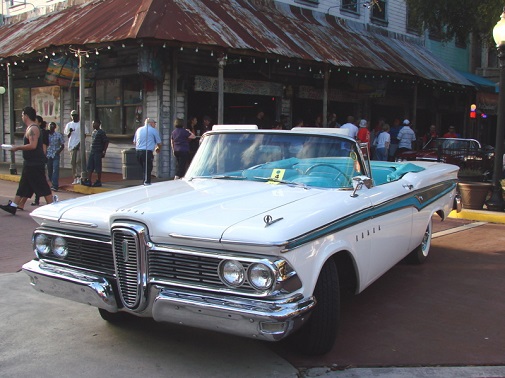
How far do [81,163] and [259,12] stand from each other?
706 cm

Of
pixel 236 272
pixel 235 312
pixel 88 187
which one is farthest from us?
pixel 88 187

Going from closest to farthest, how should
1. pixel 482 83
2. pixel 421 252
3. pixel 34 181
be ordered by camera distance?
1. pixel 421 252
2. pixel 34 181
3. pixel 482 83

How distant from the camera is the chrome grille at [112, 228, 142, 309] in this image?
3.38 metres

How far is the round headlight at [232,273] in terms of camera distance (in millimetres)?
3166

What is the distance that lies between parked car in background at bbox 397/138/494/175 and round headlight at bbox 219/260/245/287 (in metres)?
11.6

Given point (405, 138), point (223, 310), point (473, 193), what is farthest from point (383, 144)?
point (223, 310)

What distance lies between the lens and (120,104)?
1619cm

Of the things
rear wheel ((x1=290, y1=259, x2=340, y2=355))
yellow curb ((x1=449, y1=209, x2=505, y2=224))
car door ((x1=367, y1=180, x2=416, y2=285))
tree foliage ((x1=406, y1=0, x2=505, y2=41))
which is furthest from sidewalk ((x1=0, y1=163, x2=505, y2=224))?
rear wheel ((x1=290, y1=259, x2=340, y2=355))

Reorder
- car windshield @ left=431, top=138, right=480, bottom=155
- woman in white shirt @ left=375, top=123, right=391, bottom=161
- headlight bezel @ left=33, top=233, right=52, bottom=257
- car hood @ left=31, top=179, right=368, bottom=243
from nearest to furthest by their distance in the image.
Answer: car hood @ left=31, top=179, right=368, bottom=243
headlight bezel @ left=33, top=233, right=52, bottom=257
car windshield @ left=431, top=138, right=480, bottom=155
woman in white shirt @ left=375, top=123, right=391, bottom=161

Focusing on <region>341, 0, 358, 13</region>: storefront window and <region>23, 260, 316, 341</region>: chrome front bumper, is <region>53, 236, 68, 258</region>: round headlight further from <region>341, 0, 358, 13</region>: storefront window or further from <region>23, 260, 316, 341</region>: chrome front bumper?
<region>341, 0, 358, 13</region>: storefront window

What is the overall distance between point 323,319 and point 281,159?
5.47ft

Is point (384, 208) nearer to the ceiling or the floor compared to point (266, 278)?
nearer to the ceiling

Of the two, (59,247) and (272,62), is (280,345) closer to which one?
(59,247)

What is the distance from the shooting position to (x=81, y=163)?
13.2m
